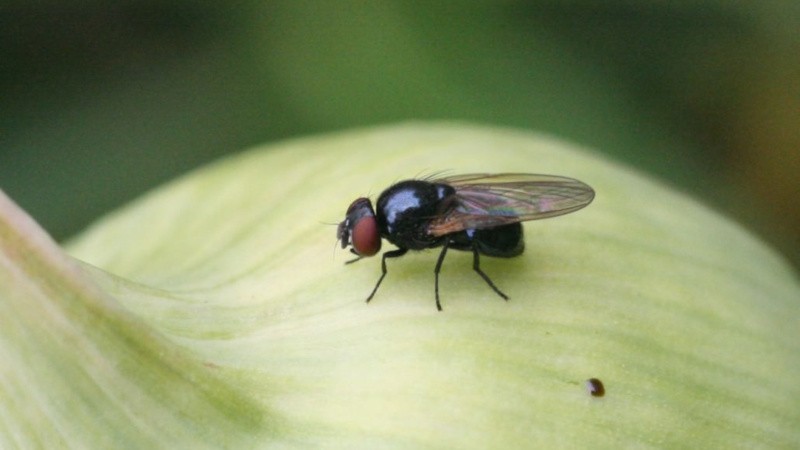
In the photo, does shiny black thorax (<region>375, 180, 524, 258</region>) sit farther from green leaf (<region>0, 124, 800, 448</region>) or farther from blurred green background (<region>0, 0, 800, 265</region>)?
blurred green background (<region>0, 0, 800, 265</region>)

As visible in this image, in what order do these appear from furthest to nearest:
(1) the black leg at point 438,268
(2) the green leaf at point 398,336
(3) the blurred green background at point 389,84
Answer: (3) the blurred green background at point 389,84 < (1) the black leg at point 438,268 < (2) the green leaf at point 398,336

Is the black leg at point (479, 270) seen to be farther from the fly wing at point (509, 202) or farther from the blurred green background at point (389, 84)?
the blurred green background at point (389, 84)

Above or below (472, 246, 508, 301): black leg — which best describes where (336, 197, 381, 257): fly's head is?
Answer: above

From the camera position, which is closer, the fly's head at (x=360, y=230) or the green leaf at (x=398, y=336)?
the green leaf at (x=398, y=336)

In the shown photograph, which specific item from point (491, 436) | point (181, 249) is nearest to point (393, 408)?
point (491, 436)

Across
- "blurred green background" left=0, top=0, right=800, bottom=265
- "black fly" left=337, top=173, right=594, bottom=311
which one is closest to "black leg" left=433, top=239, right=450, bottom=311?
"black fly" left=337, top=173, right=594, bottom=311

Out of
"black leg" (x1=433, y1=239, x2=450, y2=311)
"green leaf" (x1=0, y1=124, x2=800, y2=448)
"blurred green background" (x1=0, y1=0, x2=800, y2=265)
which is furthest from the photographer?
"blurred green background" (x1=0, y1=0, x2=800, y2=265)

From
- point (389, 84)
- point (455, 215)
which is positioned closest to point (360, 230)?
point (455, 215)

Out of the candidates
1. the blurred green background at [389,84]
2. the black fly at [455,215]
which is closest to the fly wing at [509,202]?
the black fly at [455,215]
